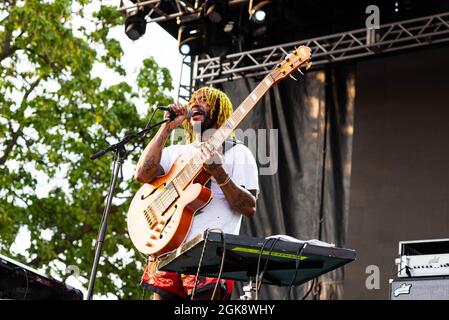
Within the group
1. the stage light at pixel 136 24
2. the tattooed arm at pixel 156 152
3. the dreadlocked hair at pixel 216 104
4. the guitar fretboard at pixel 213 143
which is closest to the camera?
the guitar fretboard at pixel 213 143

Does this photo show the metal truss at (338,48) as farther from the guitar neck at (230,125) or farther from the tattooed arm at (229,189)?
the tattooed arm at (229,189)

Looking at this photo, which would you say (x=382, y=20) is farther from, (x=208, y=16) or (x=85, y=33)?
(x=85, y=33)

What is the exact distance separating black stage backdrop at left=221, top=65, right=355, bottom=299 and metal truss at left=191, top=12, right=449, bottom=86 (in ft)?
1.05

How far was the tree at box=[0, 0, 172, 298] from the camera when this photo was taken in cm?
1334

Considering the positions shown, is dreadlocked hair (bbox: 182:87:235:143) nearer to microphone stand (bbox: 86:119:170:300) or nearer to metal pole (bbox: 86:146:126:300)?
microphone stand (bbox: 86:119:170:300)

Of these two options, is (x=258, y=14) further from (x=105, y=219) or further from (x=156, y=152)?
(x=105, y=219)

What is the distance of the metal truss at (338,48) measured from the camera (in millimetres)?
7141

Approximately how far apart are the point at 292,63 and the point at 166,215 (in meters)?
1.09

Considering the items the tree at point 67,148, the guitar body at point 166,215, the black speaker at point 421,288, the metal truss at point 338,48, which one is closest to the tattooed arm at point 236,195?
the guitar body at point 166,215

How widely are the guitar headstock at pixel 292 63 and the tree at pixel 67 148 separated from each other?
28.7 ft

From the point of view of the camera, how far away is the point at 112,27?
14.2m

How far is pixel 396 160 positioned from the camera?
738cm

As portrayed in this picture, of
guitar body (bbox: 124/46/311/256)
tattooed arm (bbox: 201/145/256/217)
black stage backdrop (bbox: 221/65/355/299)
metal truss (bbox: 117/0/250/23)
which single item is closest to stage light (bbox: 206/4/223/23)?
metal truss (bbox: 117/0/250/23)
